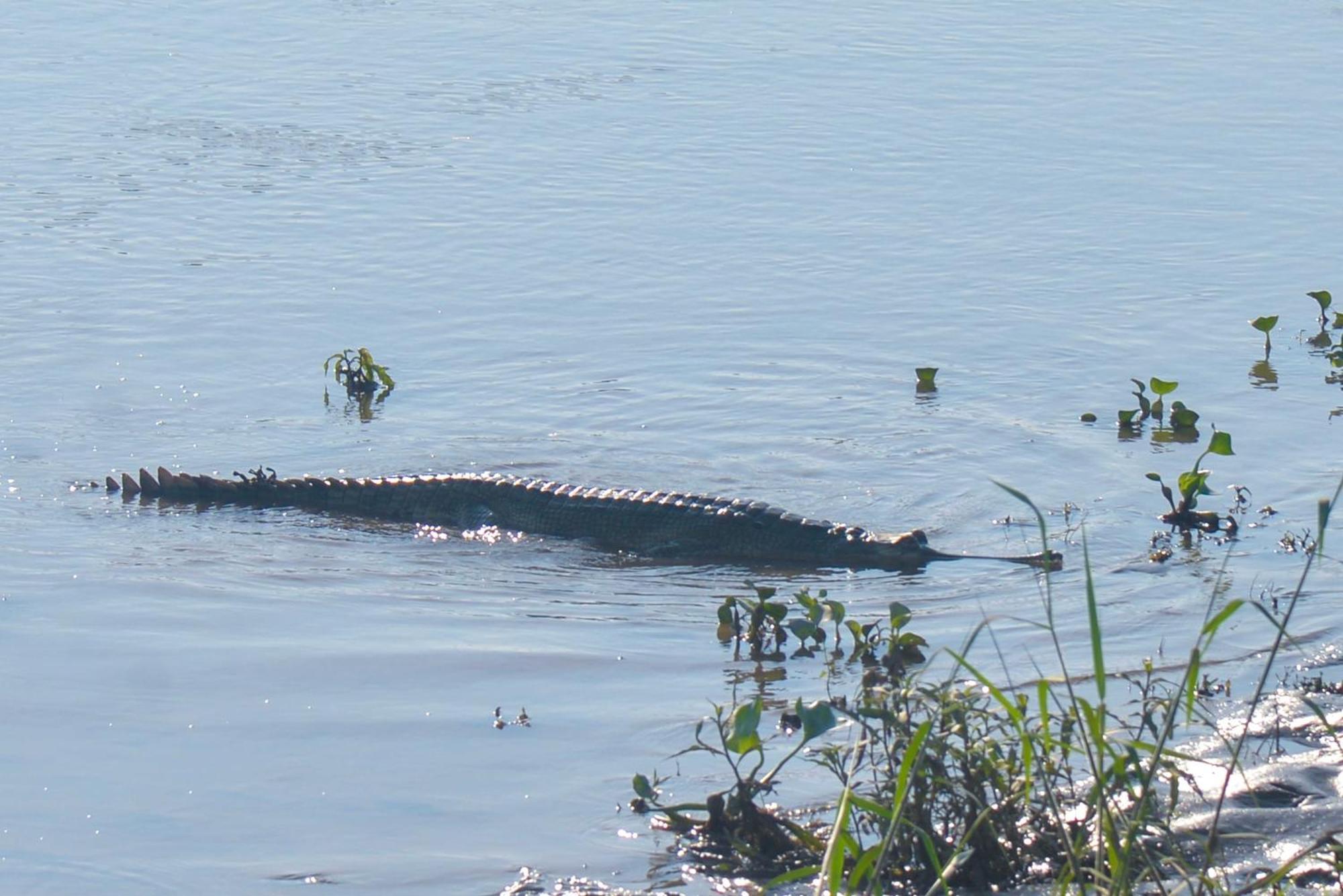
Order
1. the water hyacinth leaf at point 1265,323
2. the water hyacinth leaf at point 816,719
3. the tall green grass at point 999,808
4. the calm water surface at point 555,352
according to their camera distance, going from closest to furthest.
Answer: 1. the tall green grass at point 999,808
2. the water hyacinth leaf at point 816,719
3. the calm water surface at point 555,352
4. the water hyacinth leaf at point 1265,323

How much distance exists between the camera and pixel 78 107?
16438 mm

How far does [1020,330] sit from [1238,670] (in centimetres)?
539

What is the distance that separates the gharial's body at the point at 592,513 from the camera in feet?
24.5

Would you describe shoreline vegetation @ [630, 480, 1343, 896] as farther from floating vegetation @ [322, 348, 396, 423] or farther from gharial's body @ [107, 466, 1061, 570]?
floating vegetation @ [322, 348, 396, 423]

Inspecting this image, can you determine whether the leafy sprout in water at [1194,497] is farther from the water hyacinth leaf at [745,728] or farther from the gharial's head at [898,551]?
the water hyacinth leaf at [745,728]

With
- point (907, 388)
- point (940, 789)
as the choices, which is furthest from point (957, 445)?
point (940, 789)

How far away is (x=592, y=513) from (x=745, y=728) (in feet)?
13.5

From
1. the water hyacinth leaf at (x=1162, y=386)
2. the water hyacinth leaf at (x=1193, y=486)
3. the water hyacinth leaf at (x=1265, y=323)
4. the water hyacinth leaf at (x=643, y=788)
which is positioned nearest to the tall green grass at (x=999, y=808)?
the water hyacinth leaf at (x=643, y=788)

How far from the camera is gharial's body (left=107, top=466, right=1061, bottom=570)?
7465 millimetres

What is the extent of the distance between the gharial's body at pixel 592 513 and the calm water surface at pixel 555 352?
0.18 m

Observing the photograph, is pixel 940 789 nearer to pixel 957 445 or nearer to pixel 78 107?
pixel 957 445

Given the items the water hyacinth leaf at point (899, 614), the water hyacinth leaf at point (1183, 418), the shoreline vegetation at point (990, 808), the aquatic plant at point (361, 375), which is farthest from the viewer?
the aquatic plant at point (361, 375)

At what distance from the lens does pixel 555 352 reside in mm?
10562

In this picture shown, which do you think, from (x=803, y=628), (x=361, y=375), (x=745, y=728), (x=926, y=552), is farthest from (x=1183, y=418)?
(x=745, y=728)
